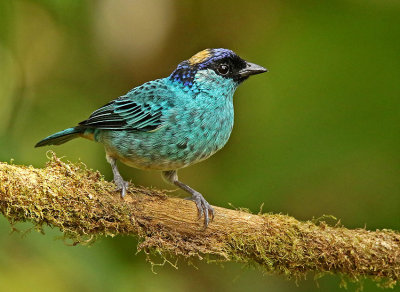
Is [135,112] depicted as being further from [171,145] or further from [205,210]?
[205,210]

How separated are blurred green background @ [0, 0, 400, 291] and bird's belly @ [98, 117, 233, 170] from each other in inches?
23.3

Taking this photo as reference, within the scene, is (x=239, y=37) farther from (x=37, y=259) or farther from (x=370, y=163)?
(x=37, y=259)

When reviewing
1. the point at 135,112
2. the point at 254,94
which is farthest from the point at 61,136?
the point at 254,94

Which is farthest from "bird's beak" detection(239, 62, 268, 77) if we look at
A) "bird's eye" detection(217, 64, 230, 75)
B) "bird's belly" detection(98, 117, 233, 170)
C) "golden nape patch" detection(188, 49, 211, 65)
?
"bird's belly" detection(98, 117, 233, 170)

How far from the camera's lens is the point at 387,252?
4.04 m

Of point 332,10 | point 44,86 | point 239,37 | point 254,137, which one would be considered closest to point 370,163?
point 254,137

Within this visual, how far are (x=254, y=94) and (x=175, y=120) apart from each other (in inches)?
51.7

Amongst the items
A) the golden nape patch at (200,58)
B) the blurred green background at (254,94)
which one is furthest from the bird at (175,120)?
the blurred green background at (254,94)

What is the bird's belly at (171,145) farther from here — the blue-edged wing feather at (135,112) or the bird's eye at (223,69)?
the bird's eye at (223,69)

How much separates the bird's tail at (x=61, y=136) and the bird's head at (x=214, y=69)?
35.3 inches

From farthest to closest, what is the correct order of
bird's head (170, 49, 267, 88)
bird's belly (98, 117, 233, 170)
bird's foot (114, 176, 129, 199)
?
bird's head (170, 49, 267, 88)
bird's belly (98, 117, 233, 170)
bird's foot (114, 176, 129, 199)

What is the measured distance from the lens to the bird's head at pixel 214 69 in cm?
462

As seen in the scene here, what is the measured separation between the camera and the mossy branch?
146 inches

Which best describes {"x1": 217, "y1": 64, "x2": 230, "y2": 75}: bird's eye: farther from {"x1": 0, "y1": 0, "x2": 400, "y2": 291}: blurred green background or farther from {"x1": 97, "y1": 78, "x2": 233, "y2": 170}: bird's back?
{"x1": 0, "y1": 0, "x2": 400, "y2": 291}: blurred green background
